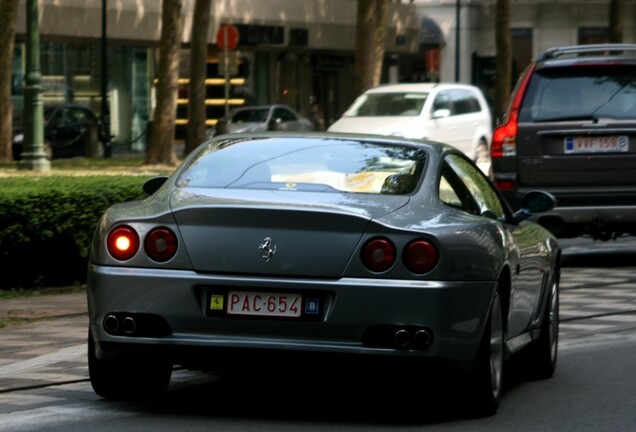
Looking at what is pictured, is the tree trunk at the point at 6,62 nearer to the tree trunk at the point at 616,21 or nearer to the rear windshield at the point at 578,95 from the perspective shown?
the tree trunk at the point at 616,21

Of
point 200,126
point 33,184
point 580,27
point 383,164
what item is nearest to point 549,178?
point 33,184

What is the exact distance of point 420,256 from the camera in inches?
289

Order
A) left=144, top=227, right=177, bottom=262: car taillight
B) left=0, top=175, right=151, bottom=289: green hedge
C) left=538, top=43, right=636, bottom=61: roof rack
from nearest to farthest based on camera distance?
left=144, top=227, right=177, bottom=262: car taillight → left=0, top=175, right=151, bottom=289: green hedge → left=538, top=43, right=636, bottom=61: roof rack

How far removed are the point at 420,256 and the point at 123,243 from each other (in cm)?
128

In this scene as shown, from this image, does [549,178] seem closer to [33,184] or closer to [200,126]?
[33,184]

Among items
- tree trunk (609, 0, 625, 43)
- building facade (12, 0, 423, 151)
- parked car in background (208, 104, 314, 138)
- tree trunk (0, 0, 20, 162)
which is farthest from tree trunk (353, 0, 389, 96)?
tree trunk (609, 0, 625, 43)

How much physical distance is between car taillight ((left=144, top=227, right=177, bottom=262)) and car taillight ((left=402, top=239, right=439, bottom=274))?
0.99 m

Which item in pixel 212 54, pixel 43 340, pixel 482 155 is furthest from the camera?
pixel 212 54

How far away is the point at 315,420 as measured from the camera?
7645 mm

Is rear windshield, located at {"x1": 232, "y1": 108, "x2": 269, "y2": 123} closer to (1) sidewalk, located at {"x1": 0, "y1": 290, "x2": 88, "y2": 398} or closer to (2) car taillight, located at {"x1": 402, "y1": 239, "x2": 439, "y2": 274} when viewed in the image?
(1) sidewalk, located at {"x1": 0, "y1": 290, "x2": 88, "y2": 398}

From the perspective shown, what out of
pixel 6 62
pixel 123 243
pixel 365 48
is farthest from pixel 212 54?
pixel 123 243

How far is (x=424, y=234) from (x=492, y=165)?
8.67 m

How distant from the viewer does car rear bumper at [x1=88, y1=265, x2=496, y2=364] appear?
727cm

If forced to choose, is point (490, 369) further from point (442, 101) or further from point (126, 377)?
point (442, 101)
